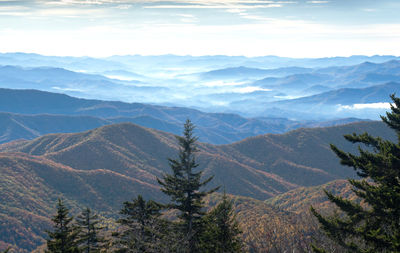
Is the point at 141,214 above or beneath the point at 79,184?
above

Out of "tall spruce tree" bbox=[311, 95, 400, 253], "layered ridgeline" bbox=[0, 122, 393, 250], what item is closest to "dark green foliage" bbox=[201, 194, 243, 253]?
"tall spruce tree" bbox=[311, 95, 400, 253]

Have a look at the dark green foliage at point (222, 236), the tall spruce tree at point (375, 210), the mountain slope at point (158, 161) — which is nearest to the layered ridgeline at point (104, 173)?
the mountain slope at point (158, 161)

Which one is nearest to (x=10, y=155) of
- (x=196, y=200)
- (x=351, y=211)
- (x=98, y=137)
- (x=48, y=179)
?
(x=48, y=179)

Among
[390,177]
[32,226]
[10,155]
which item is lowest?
[32,226]

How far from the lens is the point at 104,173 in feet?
448

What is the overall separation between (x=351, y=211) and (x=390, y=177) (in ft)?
8.67

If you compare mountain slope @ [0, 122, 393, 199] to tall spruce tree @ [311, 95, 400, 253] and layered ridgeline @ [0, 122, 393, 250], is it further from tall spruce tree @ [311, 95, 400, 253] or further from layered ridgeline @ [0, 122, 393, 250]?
tall spruce tree @ [311, 95, 400, 253]

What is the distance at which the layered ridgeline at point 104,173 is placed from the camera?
10619 cm

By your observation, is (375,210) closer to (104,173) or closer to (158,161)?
(104,173)

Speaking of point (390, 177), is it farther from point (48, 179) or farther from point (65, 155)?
point (65, 155)

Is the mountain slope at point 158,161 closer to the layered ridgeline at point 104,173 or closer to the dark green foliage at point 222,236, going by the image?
the layered ridgeline at point 104,173

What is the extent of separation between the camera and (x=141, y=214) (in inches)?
1097

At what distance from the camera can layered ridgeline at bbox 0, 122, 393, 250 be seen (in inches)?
4181

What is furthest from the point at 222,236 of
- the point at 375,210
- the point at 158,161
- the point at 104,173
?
the point at 158,161
